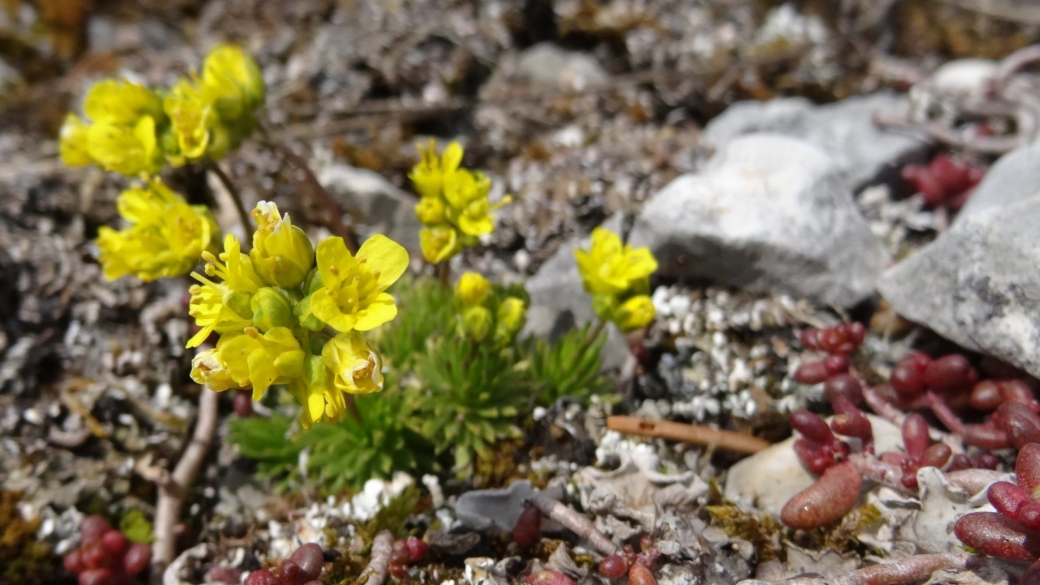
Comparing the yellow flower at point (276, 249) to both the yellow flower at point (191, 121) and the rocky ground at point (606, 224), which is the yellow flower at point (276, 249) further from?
the rocky ground at point (606, 224)

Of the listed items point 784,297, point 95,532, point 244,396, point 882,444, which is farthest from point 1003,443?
point 95,532

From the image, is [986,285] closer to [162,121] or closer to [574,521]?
[574,521]

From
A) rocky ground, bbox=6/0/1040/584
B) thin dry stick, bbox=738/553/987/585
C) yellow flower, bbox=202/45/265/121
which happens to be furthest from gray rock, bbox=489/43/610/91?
thin dry stick, bbox=738/553/987/585

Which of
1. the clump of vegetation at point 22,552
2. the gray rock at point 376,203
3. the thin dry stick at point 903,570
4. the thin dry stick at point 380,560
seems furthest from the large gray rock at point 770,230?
the clump of vegetation at point 22,552

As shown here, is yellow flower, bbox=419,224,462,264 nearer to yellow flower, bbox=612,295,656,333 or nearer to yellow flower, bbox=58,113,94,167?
yellow flower, bbox=612,295,656,333

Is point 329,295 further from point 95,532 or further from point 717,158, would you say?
point 717,158

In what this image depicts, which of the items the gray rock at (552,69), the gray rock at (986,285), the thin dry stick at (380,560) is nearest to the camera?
the thin dry stick at (380,560)
